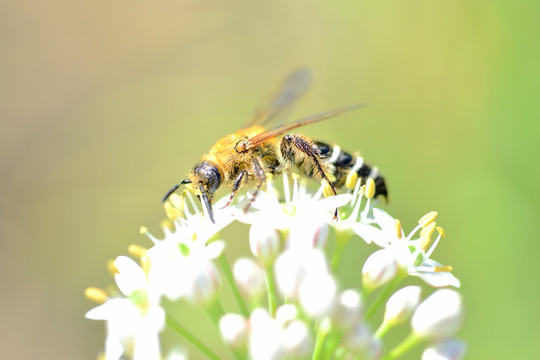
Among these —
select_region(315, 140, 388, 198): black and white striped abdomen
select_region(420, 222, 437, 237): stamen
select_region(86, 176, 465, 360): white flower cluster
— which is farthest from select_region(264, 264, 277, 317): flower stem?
select_region(315, 140, 388, 198): black and white striped abdomen

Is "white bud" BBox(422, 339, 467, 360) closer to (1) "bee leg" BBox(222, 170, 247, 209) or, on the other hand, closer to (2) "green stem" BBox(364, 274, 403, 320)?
(2) "green stem" BBox(364, 274, 403, 320)

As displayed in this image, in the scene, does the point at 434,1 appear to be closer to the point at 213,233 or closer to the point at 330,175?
the point at 330,175

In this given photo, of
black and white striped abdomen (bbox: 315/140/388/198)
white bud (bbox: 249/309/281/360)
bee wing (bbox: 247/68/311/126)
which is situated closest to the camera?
white bud (bbox: 249/309/281/360)

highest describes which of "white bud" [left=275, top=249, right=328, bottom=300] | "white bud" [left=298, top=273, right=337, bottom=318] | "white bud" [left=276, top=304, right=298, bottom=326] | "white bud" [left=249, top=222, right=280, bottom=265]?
"white bud" [left=249, top=222, right=280, bottom=265]

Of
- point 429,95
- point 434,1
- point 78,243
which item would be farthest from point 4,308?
point 434,1

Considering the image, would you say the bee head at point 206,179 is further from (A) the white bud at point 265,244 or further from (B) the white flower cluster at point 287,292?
(A) the white bud at point 265,244

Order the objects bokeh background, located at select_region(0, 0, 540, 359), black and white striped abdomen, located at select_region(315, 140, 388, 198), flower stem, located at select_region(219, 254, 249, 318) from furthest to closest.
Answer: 1. bokeh background, located at select_region(0, 0, 540, 359)
2. black and white striped abdomen, located at select_region(315, 140, 388, 198)
3. flower stem, located at select_region(219, 254, 249, 318)

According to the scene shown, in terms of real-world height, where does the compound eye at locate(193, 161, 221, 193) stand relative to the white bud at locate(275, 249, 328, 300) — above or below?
above

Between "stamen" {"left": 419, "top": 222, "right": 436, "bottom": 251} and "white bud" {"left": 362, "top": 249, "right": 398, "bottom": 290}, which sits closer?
"white bud" {"left": 362, "top": 249, "right": 398, "bottom": 290}
